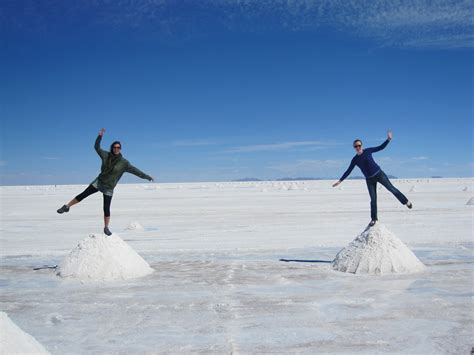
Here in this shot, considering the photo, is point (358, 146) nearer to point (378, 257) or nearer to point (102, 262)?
point (378, 257)

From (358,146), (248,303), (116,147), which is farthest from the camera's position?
(358,146)

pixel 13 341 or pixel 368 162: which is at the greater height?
pixel 368 162

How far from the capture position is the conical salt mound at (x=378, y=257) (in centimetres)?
745

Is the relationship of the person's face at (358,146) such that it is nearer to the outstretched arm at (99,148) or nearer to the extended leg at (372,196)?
the extended leg at (372,196)

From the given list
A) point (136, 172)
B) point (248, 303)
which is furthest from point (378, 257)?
point (136, 172)

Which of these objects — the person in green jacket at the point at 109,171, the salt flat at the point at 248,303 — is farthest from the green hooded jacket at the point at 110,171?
the salt flat at the point at 248,303

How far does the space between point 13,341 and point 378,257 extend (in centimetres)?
580

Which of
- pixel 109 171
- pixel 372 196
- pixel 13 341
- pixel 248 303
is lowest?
pixel 248 303

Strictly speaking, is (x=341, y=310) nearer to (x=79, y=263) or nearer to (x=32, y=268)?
(x=79, y=263)

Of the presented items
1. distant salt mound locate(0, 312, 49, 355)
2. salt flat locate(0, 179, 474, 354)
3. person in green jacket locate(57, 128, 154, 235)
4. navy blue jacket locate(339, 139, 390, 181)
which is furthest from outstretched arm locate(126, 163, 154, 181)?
distant salt mound locate(0, 312, 49, 355)

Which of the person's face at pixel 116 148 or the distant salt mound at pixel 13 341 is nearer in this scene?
the distant salt mound at pixel 13 341

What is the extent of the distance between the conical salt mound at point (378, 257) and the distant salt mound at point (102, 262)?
3.32 meters

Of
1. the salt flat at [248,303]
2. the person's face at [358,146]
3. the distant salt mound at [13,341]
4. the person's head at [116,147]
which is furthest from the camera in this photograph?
the person's face at [358,146]

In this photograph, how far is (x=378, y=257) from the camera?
24.7ft
